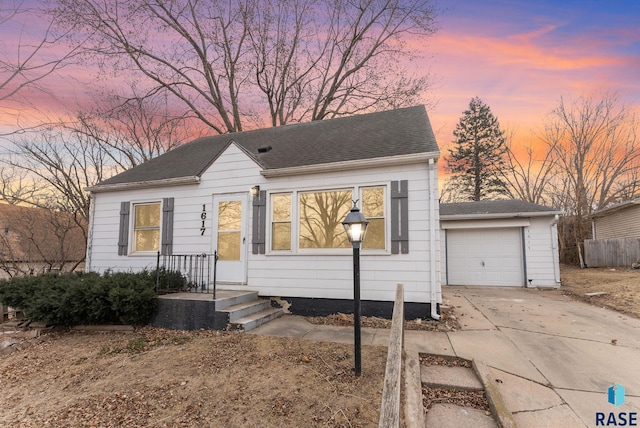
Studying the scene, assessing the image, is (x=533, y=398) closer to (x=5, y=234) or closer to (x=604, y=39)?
(x=604, y=39)

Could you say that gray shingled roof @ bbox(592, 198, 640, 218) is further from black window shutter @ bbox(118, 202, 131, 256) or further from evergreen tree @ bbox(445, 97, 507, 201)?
black window shutter @ bbox(118, 202, 131, 256)

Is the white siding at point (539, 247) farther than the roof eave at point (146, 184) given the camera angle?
Yes

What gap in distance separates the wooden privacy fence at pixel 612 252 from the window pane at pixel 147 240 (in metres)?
18.9

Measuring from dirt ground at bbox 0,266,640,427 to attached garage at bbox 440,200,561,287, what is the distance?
22.6ft

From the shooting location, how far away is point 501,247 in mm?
11312

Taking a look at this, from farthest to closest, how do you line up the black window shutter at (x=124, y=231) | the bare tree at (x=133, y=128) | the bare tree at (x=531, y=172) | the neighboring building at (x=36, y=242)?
the bare tree at (x=531, y=172) → the bare tree at (x=133, y=128) → the neighboring building at (x=36, y=242) → the black window shutter at (x=124, y=231)

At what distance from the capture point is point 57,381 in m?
3.88

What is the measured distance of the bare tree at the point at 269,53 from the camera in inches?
560

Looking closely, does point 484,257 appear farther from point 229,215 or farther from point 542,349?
point 229,215

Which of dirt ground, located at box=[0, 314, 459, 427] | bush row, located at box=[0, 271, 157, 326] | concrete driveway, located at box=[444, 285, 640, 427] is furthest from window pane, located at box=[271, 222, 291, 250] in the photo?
concrete driveway, located at box=[444, 285, 640, 427]

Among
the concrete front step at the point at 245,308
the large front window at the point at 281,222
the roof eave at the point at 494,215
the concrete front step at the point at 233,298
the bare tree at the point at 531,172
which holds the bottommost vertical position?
the concrete front step at the point at 245,308

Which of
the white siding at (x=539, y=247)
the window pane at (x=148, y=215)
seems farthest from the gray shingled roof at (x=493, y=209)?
the window pane at (x=148, y=215)

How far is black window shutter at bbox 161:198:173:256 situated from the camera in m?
7.62

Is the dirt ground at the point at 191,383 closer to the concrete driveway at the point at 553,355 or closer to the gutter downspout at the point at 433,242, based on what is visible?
the concrete driveway at the point at 553,355
